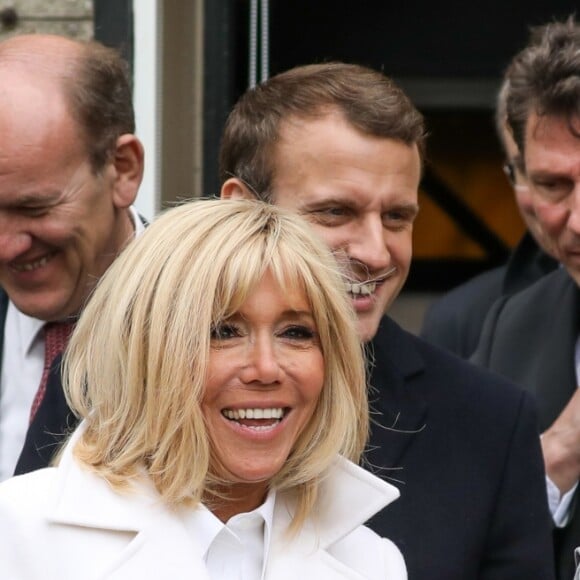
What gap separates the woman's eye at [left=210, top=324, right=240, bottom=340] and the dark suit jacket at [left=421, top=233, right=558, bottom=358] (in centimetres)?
233

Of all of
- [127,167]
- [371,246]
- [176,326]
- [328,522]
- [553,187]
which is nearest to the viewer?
[176,326]

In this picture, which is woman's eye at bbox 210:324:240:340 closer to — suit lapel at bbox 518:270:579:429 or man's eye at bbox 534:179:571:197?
man's eye at bbox 534:179:571:197

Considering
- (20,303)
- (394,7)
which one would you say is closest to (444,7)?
(394,7)

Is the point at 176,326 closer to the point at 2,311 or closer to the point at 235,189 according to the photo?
the point at 235,189

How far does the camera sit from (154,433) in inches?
110

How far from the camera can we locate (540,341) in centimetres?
425

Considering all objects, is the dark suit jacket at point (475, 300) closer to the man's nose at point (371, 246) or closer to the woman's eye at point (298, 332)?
the man's nose at point (371, 246)

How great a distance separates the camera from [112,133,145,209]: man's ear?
378cm

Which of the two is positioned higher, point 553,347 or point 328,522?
point 328,522

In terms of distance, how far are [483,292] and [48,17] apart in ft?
5.16

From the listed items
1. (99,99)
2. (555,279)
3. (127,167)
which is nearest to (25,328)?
(127,167)

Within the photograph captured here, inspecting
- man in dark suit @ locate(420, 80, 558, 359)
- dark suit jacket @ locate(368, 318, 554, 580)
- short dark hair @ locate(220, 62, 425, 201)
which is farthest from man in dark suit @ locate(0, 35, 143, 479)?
man in dark suit @ locate(420, 80, 558, 359)

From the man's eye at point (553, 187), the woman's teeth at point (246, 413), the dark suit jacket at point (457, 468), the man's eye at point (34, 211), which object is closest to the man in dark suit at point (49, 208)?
the man's eye at point (34, 211)

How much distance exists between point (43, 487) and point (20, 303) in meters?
0.89
